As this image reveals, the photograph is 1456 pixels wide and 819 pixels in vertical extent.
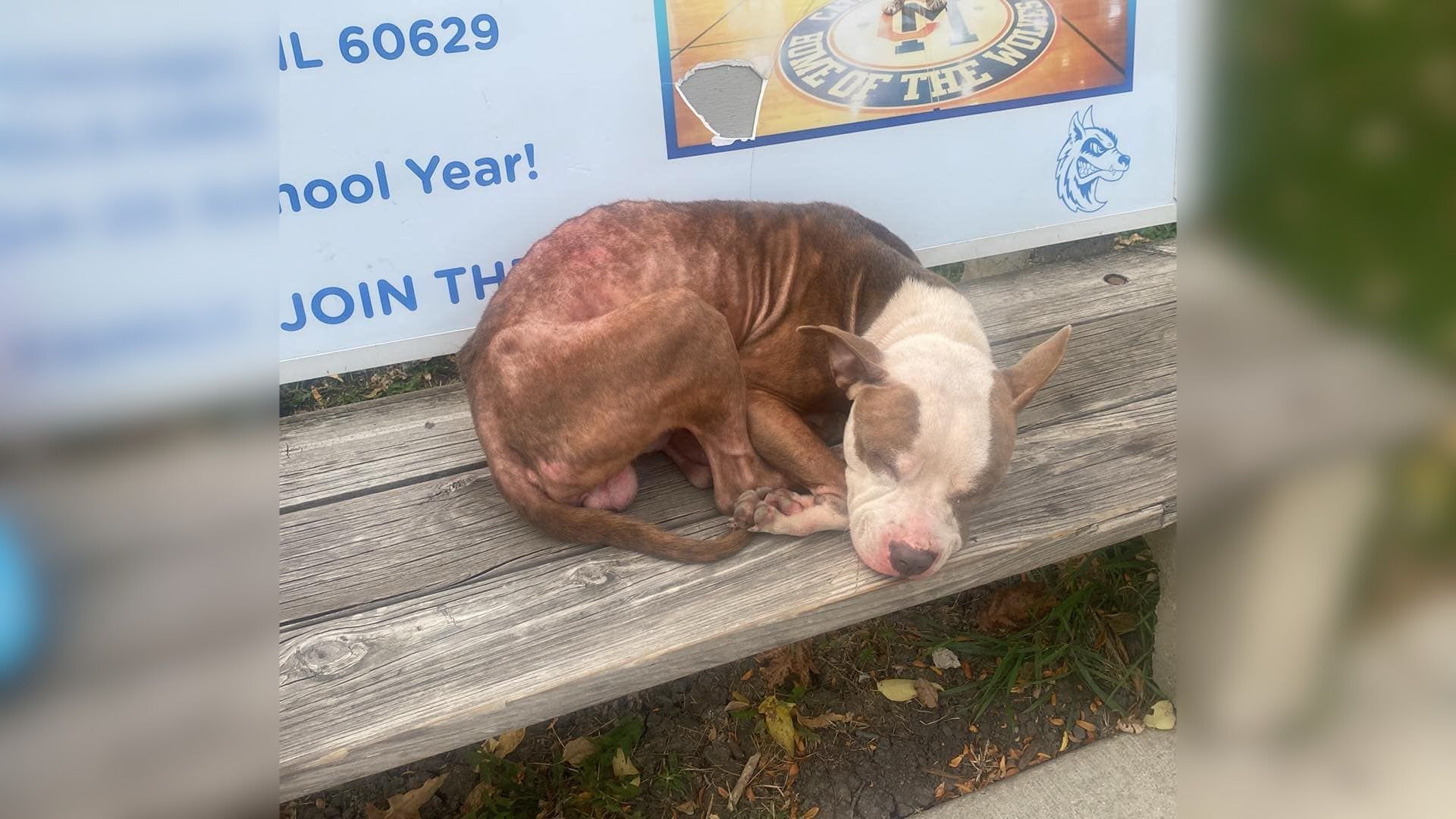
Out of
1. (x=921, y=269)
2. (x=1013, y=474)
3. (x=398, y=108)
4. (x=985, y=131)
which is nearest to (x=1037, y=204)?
(x=985, y=131)

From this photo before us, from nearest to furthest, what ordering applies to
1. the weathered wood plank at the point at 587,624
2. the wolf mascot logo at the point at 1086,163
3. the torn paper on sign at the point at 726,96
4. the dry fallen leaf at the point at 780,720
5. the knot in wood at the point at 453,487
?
the weathered wood plank at the point at 587,624
the knot in wood at the point at 453,487
the dry fallen leaf at the point at 780,720
the torn paper on sign at the point at 726,96
the wolf mascot logo at the point at 1086,163

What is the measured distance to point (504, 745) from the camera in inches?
119

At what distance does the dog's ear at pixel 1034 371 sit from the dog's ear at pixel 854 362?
343 mm

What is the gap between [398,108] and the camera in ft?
9.64

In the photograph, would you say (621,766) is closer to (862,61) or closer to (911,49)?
(862,61)

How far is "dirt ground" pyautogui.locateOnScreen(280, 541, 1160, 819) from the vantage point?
2893 millimetres

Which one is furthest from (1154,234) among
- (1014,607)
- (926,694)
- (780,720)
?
(780,720)

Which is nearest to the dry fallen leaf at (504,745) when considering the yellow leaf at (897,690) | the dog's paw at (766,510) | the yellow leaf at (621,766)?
the yellow leaf at (621,766)

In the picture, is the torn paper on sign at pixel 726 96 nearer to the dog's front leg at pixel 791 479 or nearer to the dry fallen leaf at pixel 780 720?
the dog's front leg at pixel 791 479

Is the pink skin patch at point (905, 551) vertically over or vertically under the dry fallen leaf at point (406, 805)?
over

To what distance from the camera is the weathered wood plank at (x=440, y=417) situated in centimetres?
289

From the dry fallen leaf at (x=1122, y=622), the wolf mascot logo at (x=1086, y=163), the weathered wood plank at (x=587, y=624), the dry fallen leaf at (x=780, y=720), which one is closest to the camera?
the weathered wood plank at (x=587, y=624)
